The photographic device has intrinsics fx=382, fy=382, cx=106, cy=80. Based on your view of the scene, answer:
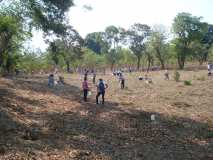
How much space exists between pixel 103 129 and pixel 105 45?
98313 mm

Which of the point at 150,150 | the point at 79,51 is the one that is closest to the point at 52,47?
the point at 79,51

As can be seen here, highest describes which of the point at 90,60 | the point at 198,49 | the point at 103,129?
the point at 198,49

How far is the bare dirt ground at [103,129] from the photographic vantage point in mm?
14750

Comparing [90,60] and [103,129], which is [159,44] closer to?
[90,60]

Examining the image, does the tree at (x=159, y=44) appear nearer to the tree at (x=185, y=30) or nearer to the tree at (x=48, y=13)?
the tree at (x=185, y=30)

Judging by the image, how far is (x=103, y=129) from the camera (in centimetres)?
1898

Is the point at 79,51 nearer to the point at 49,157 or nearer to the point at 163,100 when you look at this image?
the point at 163,100

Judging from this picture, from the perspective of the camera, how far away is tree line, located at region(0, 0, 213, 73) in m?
25.4

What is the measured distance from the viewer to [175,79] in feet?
157

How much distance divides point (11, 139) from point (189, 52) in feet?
272

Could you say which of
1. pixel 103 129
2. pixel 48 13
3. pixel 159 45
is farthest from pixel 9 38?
pixel 159 45

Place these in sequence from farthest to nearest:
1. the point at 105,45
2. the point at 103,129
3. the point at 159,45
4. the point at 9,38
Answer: the point at 105,45 < the point at 159,45 < the point at 9,38 < the point at 103,129

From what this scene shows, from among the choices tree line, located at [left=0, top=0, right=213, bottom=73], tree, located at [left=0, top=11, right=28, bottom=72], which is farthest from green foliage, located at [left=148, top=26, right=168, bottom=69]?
tree, located at [left=0, top=11, right=28, bottom=72]

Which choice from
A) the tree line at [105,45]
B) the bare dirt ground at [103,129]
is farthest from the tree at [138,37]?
the bare dirt ground at [103,129]
